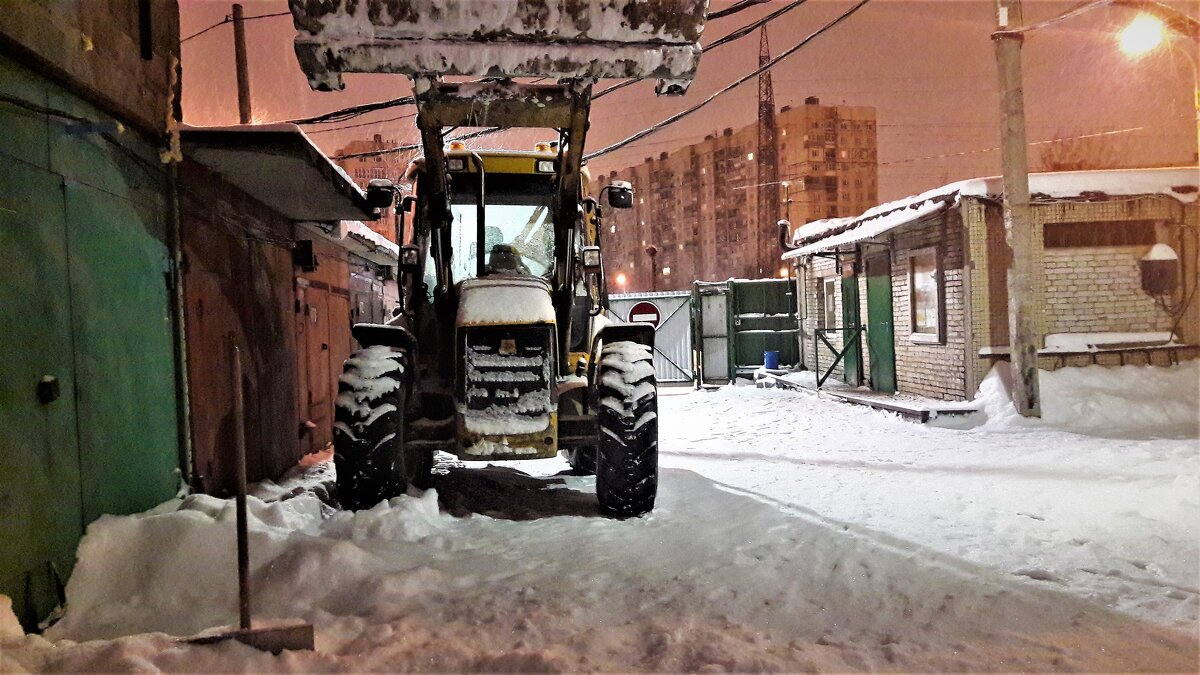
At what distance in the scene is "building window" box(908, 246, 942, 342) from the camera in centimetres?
1168

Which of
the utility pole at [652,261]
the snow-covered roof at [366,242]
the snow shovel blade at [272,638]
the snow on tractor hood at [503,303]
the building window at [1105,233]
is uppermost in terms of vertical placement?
the utility pole at [652,261]

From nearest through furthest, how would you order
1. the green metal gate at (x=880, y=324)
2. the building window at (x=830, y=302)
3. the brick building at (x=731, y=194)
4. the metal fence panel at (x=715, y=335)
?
the green metal gate at (x=880, y=324) < the building window at (x=830, y=302) < the metal fence panel at (x=715, y=335) < the brick building at (x=731, y=194)

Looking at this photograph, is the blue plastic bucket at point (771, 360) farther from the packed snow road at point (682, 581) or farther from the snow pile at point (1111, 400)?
the packed snow road at point (682, 581)

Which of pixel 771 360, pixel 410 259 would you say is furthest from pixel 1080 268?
pixel 410 259

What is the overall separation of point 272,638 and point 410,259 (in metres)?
3.75

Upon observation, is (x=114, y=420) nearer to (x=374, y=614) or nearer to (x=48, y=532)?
(x=48, y=532)

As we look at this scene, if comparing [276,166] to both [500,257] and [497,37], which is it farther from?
[497,37]

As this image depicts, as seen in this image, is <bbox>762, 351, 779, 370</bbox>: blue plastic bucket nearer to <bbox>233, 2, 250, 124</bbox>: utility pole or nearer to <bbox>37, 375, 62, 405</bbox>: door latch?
<bbox>233, 2, 250, 124</bbox>: utility pole

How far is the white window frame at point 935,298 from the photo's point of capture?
38.0 ft

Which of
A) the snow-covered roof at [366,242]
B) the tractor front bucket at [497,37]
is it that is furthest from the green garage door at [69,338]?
the snow-covered roof at [366,242]

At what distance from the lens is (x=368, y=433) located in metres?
5.17

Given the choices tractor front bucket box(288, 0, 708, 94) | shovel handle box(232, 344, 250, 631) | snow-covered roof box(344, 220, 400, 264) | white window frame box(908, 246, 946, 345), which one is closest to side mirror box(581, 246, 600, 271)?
tractor front bucket box(288, 0, 708, 94)

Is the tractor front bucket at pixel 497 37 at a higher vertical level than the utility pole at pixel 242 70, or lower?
lower

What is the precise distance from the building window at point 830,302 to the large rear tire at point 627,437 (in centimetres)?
1169
